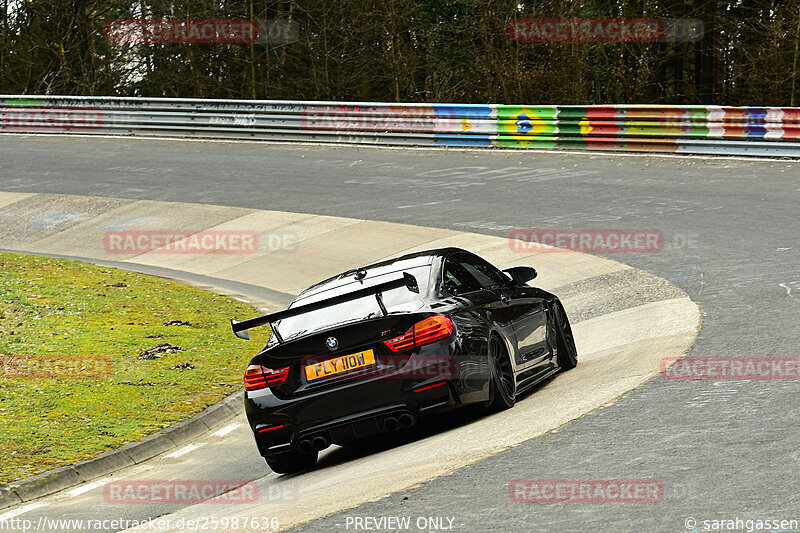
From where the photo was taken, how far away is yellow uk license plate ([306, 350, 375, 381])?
7.48 m

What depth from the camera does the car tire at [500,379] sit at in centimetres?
788

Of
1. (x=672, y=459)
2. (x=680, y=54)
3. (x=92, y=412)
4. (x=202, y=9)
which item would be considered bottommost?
(x=92, y=412)

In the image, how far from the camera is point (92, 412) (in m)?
9.78

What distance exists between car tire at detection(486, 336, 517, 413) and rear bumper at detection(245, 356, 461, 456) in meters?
0.47

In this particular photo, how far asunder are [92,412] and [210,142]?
20.4 metres

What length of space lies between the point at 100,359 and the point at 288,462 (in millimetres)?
4524

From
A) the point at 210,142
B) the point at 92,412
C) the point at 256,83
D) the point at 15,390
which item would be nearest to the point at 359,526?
the point at 92,412

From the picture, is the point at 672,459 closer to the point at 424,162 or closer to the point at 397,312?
the point at 397,312

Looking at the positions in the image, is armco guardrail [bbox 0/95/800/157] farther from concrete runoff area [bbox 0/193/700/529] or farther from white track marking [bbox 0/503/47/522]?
white track marking [bbox 0/503/47/522]

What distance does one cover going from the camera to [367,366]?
7.47 metres

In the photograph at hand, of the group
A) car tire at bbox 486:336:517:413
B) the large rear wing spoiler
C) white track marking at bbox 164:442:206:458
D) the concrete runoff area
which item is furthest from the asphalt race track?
the large rear wing spoiler

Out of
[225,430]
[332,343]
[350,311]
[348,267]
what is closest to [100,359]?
[225,430]

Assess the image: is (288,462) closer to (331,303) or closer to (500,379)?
(331,303)

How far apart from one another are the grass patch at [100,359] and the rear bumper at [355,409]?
1950 mm
